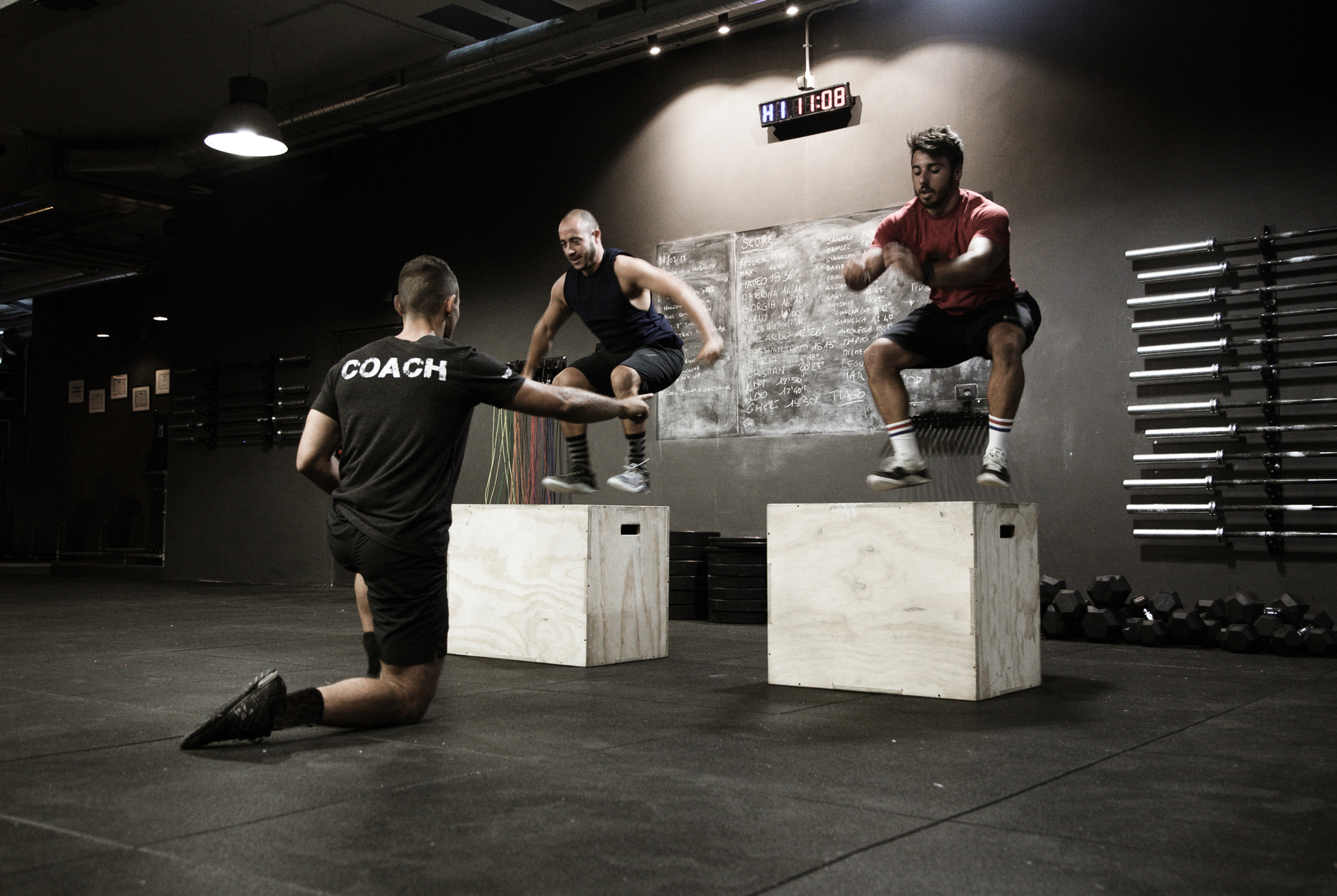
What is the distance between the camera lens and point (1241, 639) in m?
4.79

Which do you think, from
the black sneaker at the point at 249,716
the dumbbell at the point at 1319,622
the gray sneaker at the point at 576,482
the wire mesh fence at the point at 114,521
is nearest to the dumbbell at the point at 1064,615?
the dumbbell at the point at 1319,622

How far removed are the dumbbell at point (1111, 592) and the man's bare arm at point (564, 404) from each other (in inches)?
125

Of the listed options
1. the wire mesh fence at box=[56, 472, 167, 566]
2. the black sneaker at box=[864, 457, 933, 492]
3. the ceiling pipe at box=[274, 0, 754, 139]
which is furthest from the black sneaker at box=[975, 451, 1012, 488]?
the wire mesh fence at box=[56, 472, 167, 566]

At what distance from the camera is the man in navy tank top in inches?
153

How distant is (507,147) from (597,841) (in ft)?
23.1

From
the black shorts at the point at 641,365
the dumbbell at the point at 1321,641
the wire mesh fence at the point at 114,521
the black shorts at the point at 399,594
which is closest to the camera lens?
the black shorts at the point at 399,594

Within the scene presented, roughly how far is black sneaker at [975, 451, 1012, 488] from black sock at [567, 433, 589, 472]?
141 centimetres

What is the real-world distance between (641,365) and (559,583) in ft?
3.50

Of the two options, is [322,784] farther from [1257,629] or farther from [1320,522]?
[1320,522]

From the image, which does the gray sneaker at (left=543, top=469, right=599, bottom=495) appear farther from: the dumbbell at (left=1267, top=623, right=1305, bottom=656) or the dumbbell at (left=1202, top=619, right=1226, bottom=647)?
the dumbbell at (left=1267, top=623, right=1305, bottom=656)

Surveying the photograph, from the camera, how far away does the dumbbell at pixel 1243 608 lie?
191 inches

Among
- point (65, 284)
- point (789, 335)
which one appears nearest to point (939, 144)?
point (789, 335)

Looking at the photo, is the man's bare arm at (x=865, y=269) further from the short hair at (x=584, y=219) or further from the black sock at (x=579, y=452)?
the black sock at (x=579, y=452)

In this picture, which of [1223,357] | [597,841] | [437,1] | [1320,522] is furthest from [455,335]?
[597,841]
